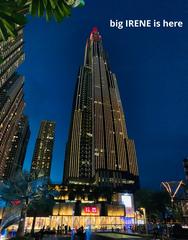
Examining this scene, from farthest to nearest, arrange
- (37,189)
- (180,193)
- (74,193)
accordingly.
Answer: (74,193) < (180,193) < (37,189)

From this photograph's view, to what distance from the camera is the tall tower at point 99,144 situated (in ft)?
418

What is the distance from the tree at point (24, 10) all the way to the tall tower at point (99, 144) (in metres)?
121

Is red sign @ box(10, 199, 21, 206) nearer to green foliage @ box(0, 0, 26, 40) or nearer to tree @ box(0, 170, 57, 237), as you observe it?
tree @ box(0, 170, 57, 237)

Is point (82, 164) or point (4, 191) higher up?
point (82, 164)

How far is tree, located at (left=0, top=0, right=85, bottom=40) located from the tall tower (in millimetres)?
120612

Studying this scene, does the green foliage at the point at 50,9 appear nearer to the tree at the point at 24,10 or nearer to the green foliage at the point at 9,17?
the tree at the point at 24,10

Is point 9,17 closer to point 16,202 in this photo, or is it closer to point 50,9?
point 50,9

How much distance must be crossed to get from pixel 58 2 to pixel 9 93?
108 metres

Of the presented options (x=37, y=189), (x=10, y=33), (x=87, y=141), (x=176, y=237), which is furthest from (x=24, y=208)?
(x=87, y=141)

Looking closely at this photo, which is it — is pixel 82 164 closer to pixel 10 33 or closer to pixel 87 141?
pixel 87 141

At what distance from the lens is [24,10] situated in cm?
178

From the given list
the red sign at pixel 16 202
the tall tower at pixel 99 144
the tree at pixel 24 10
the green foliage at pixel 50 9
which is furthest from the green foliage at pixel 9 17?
the tall tower at pixel 99 144

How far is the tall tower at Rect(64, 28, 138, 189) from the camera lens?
128m

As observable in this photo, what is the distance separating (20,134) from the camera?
177 m
